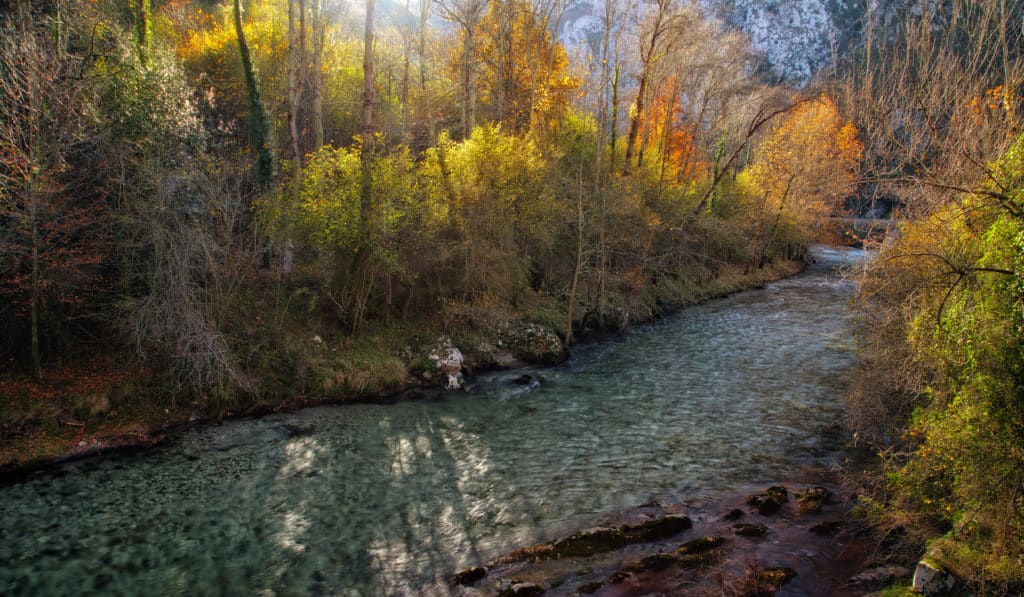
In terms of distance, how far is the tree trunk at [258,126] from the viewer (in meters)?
18.6

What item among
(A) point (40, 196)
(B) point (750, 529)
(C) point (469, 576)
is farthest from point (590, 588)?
(A) point (40, 196)

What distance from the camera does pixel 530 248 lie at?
930 inches

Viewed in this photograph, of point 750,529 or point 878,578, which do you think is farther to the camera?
point 750,529

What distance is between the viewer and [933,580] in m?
6.52

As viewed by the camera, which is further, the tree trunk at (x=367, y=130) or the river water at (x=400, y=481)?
the tree trunk at (x=367, y=130)

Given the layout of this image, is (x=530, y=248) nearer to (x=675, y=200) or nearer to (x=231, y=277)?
(x=675, y=200)

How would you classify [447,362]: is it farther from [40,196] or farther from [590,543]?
[40,196]

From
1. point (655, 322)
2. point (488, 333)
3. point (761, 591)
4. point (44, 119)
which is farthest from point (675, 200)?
point (44, 119)

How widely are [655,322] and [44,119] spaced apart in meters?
23.0

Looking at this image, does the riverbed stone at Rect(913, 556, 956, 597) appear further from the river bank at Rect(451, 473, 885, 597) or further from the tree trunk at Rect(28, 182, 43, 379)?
the tree trunk at Rect(28, 182, 43, 379)

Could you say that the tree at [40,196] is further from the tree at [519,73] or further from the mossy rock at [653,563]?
the tree at [519,73]

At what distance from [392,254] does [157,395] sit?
7376 millimetres

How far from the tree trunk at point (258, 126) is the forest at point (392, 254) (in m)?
0.08

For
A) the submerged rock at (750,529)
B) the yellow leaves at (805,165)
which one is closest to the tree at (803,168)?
the yellow leaves at (805,165)
